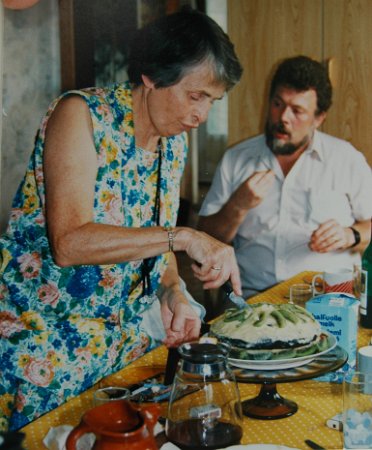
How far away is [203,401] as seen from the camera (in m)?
0.95

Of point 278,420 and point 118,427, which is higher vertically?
point 118,427

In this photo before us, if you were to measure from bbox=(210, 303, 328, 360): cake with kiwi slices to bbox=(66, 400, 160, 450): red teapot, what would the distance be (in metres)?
0.30

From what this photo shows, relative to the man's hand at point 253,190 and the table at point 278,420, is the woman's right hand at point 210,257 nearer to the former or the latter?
the table at point 278,420

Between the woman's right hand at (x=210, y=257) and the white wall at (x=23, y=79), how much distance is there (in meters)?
0.63

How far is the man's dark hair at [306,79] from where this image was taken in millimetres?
2766

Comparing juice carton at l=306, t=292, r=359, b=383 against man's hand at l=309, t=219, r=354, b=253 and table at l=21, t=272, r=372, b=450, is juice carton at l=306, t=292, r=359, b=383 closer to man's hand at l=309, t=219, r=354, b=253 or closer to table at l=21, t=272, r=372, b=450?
table at l=21, t=272, r=372, b=450

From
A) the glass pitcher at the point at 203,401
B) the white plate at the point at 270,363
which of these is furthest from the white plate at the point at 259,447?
the white plate at the point at 270,363

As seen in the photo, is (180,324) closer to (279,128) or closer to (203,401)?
(203,401)

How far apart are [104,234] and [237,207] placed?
54.7 inches

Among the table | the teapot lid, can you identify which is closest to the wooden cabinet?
the table

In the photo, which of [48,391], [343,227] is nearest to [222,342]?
[48,391]

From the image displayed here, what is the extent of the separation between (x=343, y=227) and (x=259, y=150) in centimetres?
47

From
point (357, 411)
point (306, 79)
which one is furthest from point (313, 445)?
point (306, 79)

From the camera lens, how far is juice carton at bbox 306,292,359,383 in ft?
4.17
